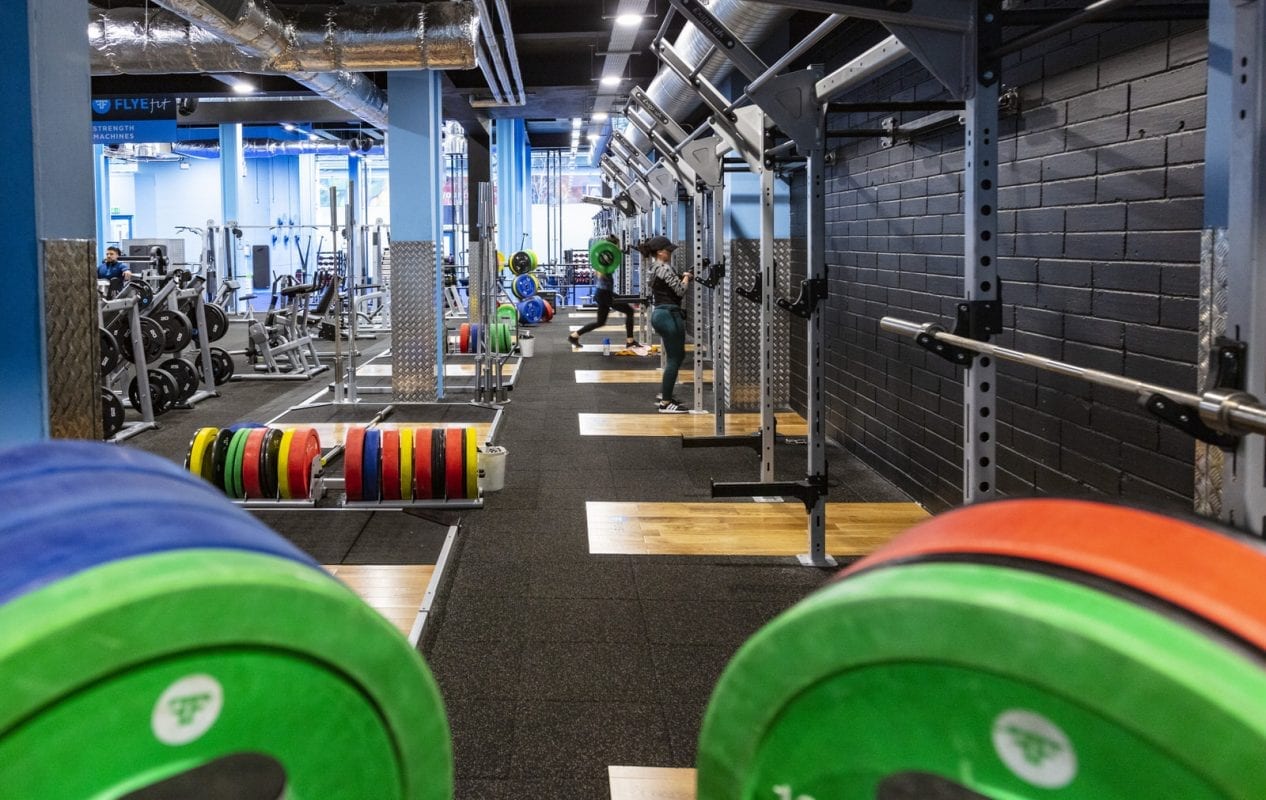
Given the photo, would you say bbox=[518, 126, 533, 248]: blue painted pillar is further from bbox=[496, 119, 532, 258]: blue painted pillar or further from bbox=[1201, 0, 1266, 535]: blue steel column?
bbox=[1201, 0, 1266, 535]: blue steel column

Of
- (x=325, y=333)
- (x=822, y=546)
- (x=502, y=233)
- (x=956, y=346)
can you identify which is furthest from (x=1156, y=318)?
(x=502, y=233)

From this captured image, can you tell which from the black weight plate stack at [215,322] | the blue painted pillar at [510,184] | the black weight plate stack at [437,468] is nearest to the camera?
the black weight plate stack at [437,468]

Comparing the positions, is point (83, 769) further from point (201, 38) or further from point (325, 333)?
point (325, 333)

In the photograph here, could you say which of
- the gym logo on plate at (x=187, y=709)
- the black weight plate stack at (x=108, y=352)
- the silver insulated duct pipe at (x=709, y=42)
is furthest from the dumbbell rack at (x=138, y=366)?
the gym logo on plate at (x=187, y=709)

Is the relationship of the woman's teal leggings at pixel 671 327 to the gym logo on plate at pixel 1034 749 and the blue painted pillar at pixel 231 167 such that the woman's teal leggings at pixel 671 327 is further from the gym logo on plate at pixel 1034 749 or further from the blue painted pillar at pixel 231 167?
the blue painted pillar at pixel 231 167

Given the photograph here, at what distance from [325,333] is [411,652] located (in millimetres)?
12582

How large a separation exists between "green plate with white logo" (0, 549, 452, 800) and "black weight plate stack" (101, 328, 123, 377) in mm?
7201

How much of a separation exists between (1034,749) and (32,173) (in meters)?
2.99

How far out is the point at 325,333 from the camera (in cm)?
1294

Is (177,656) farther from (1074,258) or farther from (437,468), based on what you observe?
(437,468)

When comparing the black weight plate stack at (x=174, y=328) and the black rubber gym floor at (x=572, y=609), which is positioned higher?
the black weight plate stack at (x=174, y=328)

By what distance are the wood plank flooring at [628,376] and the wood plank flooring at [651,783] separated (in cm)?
733

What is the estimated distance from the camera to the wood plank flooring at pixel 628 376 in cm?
1033

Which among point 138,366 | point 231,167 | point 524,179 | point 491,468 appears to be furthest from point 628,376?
point 524,179
